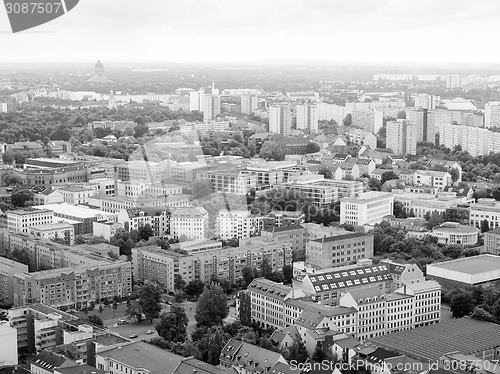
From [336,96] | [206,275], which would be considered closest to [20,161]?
[206,275]

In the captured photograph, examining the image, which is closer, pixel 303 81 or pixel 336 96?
pixel 336 96

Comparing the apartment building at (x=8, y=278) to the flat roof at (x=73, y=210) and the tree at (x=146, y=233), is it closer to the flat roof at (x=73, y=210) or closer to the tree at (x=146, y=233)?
the tree at (x=146, y=233)

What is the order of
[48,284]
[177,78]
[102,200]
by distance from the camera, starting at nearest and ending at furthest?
[48,284] < [102,200] < [177,78]

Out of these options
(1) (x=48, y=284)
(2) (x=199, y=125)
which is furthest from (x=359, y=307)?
(2) (x=199, y=125)

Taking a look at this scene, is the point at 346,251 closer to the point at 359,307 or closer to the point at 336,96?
the point at 359,307

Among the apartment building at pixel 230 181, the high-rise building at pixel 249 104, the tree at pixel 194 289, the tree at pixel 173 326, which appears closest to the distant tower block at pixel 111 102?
the high-rise building at pixel 249 104

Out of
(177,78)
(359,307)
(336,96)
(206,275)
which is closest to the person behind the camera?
(359,307)
